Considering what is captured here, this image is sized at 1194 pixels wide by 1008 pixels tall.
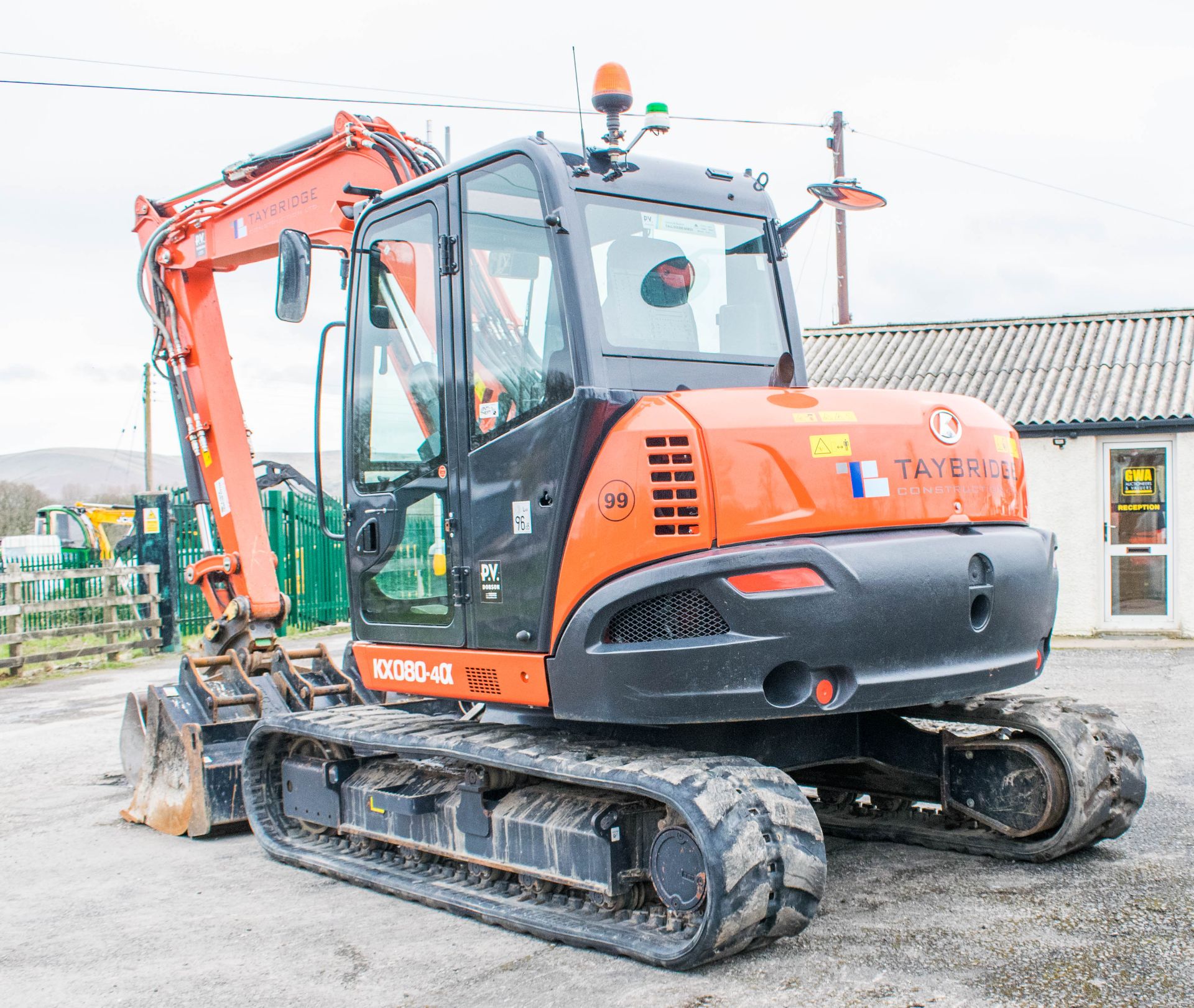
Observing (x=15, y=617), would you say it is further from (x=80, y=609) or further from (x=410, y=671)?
(x=410, y=671)

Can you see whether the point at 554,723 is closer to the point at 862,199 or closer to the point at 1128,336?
the point at 862,199

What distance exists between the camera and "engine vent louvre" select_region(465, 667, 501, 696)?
16.2 ft

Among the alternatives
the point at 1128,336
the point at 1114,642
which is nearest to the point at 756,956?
the point at 1114,642

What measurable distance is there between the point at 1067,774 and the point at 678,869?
1.97m

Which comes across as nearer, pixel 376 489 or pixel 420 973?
pixel 420 973

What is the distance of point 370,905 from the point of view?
5270mm

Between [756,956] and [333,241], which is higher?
[333,241]

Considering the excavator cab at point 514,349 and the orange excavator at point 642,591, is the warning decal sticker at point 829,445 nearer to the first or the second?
the orange excavator at point 642,591

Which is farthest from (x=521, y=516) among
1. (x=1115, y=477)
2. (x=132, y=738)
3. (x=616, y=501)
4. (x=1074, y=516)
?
(x=1115, y=477)

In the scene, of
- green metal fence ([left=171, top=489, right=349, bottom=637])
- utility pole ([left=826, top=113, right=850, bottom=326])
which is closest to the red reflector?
green metal fence ([left=171, top=489, right=349, bottom=637])

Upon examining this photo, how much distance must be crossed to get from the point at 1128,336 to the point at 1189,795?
1180 centimetres

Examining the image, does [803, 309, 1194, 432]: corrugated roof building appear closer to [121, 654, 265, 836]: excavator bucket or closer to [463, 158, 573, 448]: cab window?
[121, 654, 265, 836]: excavator bucket

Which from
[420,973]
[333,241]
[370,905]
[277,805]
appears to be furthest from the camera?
[333,241]

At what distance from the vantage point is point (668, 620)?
14.4 ft
